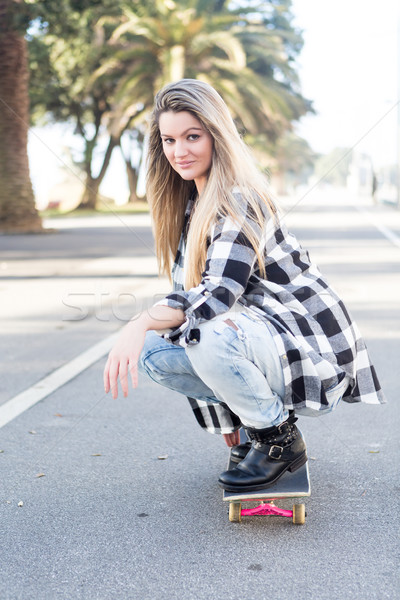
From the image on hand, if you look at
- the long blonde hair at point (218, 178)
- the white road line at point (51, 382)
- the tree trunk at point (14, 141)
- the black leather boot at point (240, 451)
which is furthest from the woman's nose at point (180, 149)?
the tree trunk at point (14, 141)

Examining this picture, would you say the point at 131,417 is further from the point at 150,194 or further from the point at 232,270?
the point at 232,270

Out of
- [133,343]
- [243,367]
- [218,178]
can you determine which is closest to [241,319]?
[243,367]

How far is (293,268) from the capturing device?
271cm

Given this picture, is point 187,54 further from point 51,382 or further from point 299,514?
point 299,514

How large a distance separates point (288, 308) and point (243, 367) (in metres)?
0.27

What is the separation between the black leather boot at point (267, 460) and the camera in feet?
8.90

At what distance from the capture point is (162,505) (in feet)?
9.52

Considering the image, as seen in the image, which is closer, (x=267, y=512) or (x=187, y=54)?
(x=267, y=512)

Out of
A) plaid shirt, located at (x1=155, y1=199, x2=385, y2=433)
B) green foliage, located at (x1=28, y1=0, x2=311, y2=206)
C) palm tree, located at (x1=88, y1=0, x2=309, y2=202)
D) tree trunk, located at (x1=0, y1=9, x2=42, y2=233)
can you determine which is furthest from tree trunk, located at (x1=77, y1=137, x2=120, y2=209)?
plaid shirt, located at (x1=155, y1=199, x2=385, y2=433)

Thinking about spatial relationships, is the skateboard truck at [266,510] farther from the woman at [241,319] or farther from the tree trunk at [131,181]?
the tree trunk at [131,181]

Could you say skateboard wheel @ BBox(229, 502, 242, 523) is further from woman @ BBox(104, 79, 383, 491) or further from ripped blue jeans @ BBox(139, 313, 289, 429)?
ripped blue jeans @ BBox(139, 313, 289, 429)

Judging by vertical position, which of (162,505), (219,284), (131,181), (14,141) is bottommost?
(131,181)

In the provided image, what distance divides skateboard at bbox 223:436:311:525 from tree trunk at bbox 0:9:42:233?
15375 millimetres

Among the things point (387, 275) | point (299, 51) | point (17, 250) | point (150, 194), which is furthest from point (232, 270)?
point (299, 51)
